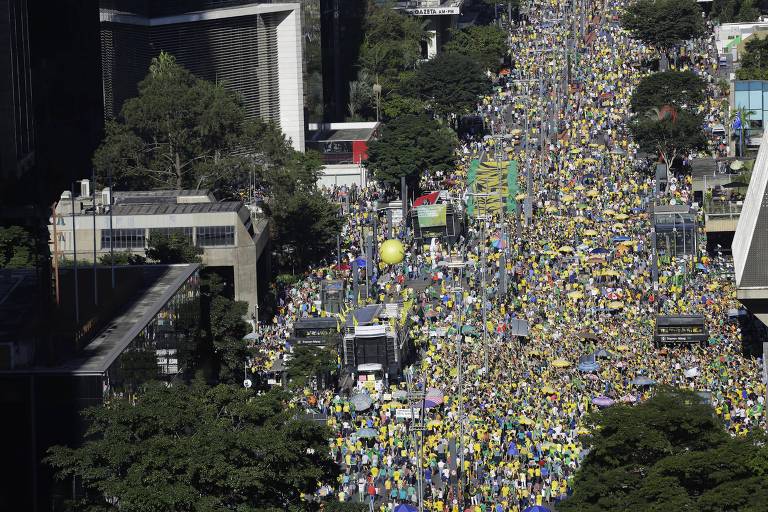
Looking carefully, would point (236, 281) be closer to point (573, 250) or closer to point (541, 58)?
point (573, 250)

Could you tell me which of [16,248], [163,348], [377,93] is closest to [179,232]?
[16,248]

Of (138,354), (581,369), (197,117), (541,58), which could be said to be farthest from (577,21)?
(138,354)

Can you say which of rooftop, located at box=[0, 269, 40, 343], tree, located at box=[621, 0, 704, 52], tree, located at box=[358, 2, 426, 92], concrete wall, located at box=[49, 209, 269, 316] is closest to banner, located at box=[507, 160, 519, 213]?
concrete wall, located at box=[49, 209, 269, 316]

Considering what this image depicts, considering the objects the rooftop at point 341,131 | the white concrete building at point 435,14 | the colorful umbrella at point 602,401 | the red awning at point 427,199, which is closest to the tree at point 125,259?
the red awning at point 427,199

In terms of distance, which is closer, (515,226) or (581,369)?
(581,369)

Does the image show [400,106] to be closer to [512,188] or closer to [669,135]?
[669,135]

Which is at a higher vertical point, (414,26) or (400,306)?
(414,26)

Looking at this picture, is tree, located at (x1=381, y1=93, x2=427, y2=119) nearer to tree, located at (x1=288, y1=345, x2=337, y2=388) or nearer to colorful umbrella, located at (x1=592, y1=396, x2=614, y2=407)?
tree, located at (x1=288, y1=345, x2=337, y2=388)
